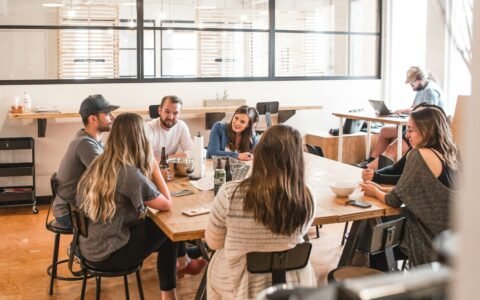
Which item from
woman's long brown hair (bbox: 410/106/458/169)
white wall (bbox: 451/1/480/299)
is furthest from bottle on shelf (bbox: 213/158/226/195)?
white wall (bbox: 451/1/480/299)

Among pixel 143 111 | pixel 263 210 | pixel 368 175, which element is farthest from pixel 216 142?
pixel 263 210

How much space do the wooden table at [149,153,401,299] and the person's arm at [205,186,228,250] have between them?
187 millimetres

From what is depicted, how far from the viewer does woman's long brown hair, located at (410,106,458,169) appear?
304cm

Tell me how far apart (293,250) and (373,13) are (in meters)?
6.26

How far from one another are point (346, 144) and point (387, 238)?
483 centimetres

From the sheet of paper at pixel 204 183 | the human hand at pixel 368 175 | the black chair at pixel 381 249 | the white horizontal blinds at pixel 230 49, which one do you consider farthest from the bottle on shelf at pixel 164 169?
the white horizontal blinds at pixel 230 49

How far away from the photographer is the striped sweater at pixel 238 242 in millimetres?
2416

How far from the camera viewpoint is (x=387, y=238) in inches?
114

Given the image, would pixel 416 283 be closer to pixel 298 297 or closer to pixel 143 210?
pixel 298 297

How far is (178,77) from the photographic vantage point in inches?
276

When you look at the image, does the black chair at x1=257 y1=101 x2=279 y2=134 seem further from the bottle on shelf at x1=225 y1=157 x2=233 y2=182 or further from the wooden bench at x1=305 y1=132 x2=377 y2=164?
the bottle on shelf at x1=225 y1=157 x2=233 y2=182

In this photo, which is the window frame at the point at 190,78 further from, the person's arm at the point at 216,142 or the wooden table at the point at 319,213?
the wooden table at the point at 319,213

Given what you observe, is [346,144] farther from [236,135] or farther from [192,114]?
[236,135]

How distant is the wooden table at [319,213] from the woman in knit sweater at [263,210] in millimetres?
171
